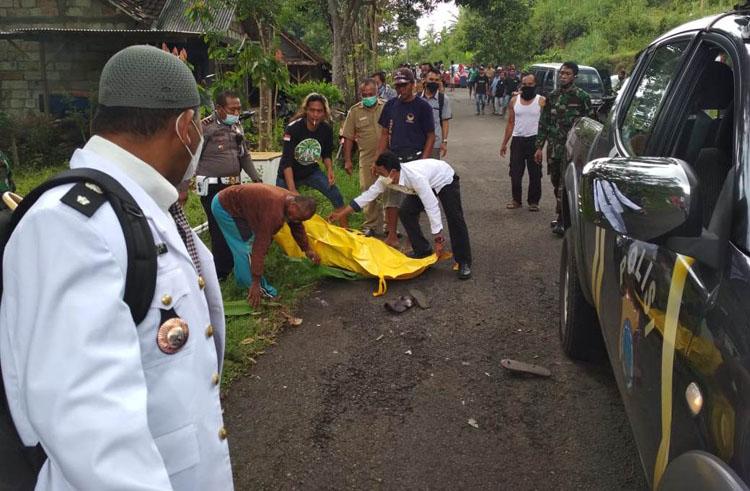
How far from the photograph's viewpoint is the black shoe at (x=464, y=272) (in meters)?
5.85

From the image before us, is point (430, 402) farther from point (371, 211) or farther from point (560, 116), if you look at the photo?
point (560, 116)

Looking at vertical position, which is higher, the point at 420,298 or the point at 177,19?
the point at 177,19

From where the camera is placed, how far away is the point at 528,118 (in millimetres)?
7906

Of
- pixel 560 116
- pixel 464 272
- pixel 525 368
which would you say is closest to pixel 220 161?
pixel 464 272

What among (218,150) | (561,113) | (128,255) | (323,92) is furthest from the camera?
(323,92)

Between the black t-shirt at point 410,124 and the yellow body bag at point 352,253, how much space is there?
4.54 ft

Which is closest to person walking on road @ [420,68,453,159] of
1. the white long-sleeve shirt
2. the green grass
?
the white long-sleeve shirt

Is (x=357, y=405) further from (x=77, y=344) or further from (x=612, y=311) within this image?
(x=77, y=344)

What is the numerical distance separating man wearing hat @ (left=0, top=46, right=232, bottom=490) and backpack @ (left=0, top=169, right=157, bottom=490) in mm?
16

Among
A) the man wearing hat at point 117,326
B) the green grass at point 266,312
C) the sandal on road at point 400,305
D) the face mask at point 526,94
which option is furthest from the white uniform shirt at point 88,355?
the face mask at point 526,94

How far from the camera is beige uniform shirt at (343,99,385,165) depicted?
290 inches

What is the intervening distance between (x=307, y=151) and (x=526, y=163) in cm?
324

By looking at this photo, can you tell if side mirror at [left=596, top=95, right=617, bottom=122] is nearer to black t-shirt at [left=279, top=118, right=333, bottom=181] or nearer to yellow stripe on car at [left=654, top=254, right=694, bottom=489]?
black t-shirt at [left=279, top=118, right=333, bottom=181]

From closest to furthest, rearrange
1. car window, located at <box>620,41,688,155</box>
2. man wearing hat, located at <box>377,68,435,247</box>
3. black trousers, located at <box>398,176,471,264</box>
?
1. car window, located at <box>620,41,688,155</box>
2. black trousers, located at <box>398,176,471,264</box>
3. man wearing hat, located at <box>377,68,435,247</box>
